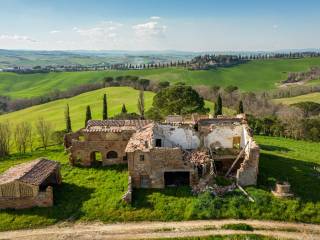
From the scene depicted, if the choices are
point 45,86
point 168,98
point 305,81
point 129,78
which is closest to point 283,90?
point 305,81

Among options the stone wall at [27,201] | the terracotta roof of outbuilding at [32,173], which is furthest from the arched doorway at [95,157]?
the stone wall at [27,201]

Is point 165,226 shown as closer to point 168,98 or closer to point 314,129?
point 168,98

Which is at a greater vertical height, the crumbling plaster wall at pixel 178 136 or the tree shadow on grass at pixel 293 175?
the crumbling plaster wall at pixel 178 136

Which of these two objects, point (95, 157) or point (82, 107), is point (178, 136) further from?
point (82, 107)

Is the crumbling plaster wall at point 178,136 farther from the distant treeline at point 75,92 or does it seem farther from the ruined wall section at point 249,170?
the distant treeline at point 75,92

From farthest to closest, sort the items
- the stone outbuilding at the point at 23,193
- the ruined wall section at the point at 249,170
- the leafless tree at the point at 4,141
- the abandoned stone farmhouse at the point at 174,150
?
the leafless tree at the point at 4,141 → the abandoned stone farmhouse at the point at 174,150 → the ruined wall section at the point at 249,170 → the stone outbuilding at the point at 23,193

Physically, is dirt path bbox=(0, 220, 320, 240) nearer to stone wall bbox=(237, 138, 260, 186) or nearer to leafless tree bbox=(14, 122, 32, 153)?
stone wall bbox=(237, 138, 260, 186)
